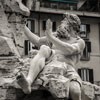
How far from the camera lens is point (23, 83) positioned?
23.3ft

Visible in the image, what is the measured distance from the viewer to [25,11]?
9148mm

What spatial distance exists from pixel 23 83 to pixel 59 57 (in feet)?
4.15

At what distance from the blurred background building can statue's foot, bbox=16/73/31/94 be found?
26057 millimetres

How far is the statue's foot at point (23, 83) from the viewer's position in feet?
22.9

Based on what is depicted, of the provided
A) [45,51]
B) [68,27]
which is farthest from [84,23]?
[45,51]

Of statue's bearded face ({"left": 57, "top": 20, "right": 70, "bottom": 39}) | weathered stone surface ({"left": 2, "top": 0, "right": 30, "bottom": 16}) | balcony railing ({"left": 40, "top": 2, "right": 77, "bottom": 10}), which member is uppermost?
balcony railing ({"left": 40, "top": 2, "right": 77, "bottom": 10})

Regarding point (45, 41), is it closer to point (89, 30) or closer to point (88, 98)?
point (88, 98)

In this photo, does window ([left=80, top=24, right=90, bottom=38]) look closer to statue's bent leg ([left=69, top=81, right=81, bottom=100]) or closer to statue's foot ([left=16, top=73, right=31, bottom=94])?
statue's bent leg ([left=69, top=81, right=81, bottom=100])

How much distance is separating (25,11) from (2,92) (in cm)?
200

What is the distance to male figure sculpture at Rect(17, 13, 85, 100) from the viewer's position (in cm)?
751

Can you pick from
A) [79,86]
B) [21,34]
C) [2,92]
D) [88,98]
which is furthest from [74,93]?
[21,34]

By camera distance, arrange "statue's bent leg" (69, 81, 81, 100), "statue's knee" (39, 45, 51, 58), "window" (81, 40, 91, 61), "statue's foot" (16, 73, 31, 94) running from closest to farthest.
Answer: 1. "statue's foot" (16, 73, 31, 94)
2. "statue's bent leg" (69, 81, 81, 100)
3. "statue's knee" (39, 45, 51, 58)
4. "window" (81, 40, 91, 61)

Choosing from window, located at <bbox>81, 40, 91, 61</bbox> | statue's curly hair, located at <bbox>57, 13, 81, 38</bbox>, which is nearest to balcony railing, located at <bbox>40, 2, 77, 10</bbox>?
window, located at <bbox>81, 40, 91, 61</bbox>

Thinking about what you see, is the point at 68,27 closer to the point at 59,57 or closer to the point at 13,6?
the point at 59,57
